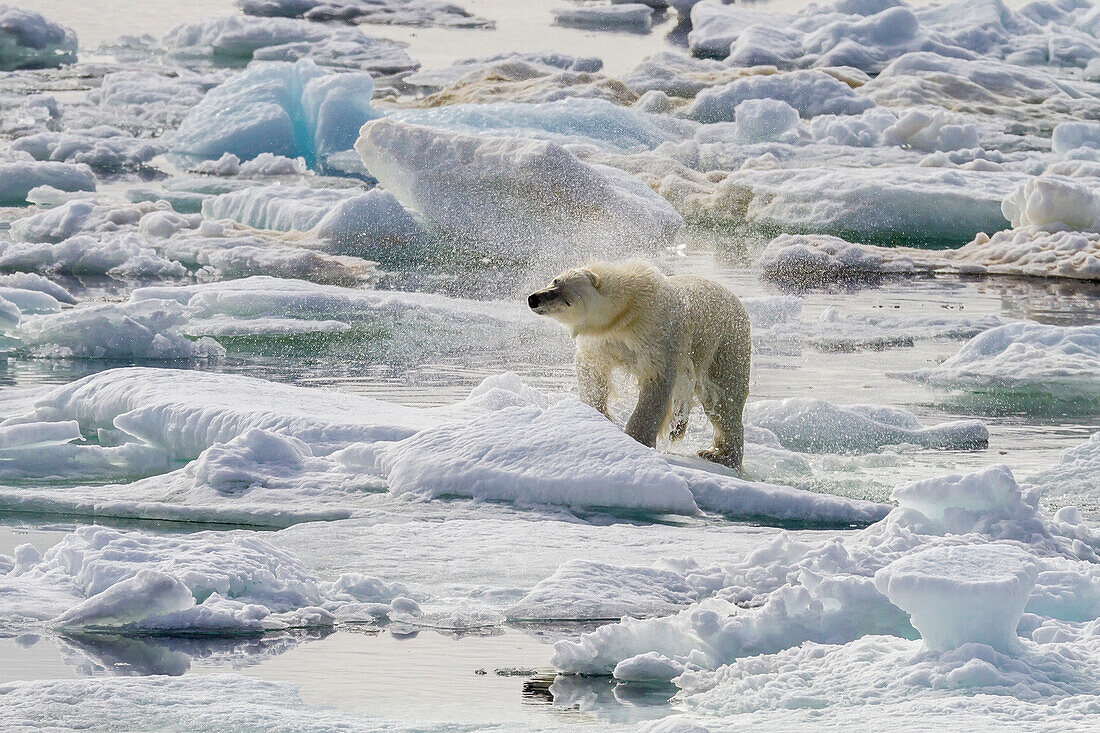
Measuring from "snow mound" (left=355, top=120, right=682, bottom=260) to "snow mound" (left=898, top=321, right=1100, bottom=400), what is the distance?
4386 millimetres

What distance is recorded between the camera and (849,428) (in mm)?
7477

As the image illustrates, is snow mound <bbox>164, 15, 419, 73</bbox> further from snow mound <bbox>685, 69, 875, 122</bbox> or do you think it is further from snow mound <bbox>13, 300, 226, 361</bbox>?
snow mound <bbox>13, 300, 226, 361</bbox>

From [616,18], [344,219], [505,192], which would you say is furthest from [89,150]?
[616,18]

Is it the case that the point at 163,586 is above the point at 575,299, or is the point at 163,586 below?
below

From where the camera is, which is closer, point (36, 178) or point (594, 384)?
point (594, 384)

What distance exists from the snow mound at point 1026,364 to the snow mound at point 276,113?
10.5m

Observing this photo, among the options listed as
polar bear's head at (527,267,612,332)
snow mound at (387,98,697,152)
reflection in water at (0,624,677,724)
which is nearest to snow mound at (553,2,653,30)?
snow mound at (387,98,697,152)

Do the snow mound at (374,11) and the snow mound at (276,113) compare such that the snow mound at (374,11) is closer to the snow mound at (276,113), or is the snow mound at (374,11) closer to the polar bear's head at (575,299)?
the snow mound at (276,113)

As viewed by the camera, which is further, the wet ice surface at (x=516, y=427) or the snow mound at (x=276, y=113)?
the snow mound at (x=276, y=113)

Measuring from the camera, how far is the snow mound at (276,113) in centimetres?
1858

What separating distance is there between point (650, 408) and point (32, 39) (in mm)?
27107

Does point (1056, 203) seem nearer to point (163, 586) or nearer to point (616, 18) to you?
point (163, 586)

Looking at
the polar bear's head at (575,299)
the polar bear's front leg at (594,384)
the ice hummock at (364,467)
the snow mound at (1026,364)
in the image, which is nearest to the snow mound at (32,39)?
the snow mound at (1026,364)

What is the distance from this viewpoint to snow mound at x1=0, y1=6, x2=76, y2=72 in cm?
2992
